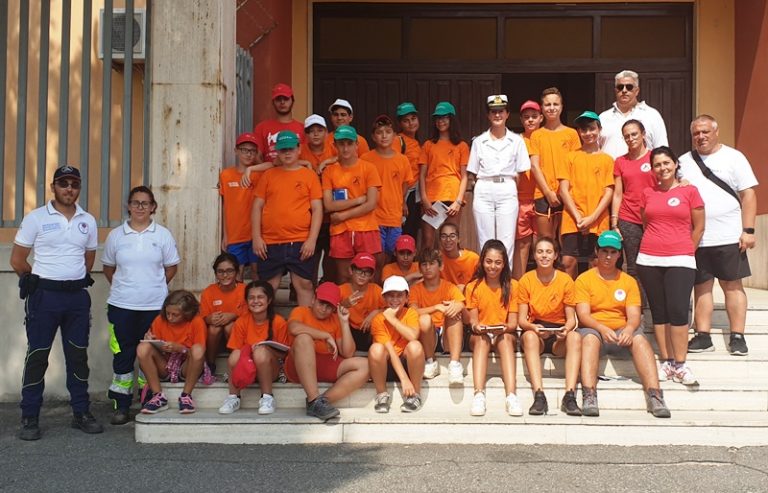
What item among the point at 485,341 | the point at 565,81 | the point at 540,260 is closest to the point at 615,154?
the point at 540,260

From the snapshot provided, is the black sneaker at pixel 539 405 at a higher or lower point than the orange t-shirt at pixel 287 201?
lower

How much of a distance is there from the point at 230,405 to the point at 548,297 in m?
2.47

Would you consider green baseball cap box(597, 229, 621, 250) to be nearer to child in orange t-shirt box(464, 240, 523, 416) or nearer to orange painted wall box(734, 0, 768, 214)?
child in orange t-shirt box(464, 240, 523, 416)

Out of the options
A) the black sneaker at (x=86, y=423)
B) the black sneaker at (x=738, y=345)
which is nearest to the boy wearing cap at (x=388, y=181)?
the black sneaker at (x=86, y=423)

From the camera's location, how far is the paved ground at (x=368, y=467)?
4727 mm

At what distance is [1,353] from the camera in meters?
7.21

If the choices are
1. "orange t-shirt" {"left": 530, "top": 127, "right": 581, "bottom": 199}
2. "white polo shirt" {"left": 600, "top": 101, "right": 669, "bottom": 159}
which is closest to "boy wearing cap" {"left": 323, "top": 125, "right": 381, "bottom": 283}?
"orange t-shirt" {"left": 530, "top": 127, "right": 581, "bottom": 199}

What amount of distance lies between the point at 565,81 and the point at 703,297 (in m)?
5.79

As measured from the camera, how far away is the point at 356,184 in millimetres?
6660

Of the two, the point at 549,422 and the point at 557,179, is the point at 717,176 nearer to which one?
the point at 557,179

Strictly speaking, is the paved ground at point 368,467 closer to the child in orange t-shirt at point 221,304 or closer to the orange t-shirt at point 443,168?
Result: the child in orange t-shirt at point 221,304

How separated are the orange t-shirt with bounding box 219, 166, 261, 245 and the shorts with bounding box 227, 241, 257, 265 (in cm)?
5

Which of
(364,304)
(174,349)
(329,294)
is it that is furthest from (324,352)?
(174,349)

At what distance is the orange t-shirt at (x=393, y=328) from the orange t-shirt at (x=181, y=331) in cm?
128
